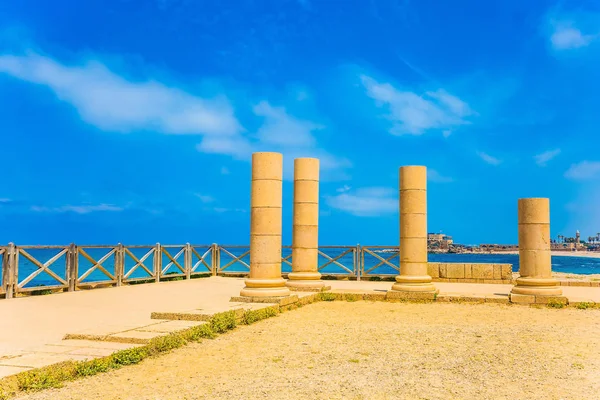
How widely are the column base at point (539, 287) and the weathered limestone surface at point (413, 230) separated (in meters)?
2.34

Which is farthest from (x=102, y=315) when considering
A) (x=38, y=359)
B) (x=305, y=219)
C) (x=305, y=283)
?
(x=305, y=219)

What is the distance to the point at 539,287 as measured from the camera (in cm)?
1479

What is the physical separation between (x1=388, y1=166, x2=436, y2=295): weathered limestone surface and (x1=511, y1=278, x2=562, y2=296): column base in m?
2.34

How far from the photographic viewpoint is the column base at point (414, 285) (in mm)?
15641

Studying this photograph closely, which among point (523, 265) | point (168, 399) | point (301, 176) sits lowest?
point (168, 399)

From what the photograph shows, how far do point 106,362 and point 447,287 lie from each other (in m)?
13.6

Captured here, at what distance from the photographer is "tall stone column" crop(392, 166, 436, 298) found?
1594 cm

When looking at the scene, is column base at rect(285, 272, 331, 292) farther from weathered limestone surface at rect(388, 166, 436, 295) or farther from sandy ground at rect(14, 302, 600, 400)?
sandy ground at rect(14, 302, 600, 400)

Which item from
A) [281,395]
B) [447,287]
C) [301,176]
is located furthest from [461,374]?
[447,287]

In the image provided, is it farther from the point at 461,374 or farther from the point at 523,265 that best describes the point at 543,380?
the point at 523,265

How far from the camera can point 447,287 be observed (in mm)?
18922

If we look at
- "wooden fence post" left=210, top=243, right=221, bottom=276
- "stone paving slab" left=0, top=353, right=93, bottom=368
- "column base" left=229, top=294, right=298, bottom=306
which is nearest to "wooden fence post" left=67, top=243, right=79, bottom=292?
"column base" left=229, top=294, right=298, bottom=306

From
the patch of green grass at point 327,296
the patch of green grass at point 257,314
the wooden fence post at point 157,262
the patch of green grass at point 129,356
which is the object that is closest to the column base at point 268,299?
the patch of green grass at point 257,314

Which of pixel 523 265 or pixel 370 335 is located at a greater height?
pixel 523 265
